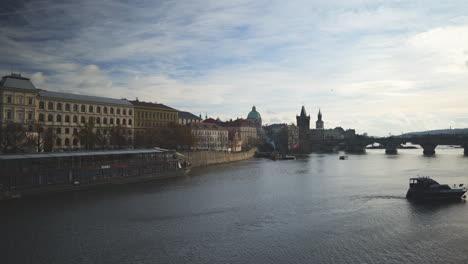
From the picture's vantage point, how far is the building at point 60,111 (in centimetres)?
7769

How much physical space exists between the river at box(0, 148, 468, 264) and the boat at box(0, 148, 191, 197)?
8.44 feet

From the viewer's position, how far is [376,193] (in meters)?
50.8

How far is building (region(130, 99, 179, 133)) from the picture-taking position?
4567 inches

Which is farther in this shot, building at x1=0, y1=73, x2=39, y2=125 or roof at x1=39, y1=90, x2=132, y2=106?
roof at x1=39, y1=90, x2=132, y2=106

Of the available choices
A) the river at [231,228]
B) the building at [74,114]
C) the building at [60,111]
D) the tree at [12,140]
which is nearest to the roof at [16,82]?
the building at [60,111]

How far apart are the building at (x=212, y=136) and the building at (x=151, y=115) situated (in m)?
28.7

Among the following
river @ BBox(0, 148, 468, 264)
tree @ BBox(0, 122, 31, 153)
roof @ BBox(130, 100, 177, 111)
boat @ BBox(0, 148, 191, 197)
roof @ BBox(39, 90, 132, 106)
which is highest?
roof @ BBox(130, 100, 177, 111)

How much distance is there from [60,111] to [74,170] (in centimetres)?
4282

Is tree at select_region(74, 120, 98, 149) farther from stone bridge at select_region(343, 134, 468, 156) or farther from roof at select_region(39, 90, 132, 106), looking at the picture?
Result: stone bridge at select_region(343, 134, 468, 156)

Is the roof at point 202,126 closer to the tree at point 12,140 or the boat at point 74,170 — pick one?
the boat at point 74,170

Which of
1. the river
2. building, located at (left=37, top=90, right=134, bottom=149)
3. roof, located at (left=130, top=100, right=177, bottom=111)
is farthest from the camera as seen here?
roof, located at (left=130, top=100, right=177, bottom=111)

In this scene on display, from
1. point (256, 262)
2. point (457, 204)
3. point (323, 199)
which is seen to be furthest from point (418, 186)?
point (256, 262)

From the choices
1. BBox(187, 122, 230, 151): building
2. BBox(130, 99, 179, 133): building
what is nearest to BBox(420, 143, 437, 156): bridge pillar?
BBox(187, 122, 230, 151): building

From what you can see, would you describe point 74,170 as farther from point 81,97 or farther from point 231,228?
point 81,97
